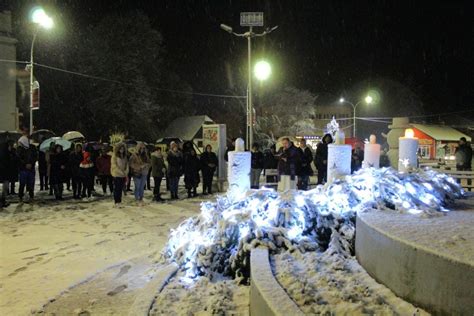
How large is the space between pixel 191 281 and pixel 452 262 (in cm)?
305

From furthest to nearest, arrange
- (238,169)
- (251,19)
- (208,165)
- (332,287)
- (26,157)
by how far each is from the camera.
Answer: (251,19), (208,165), (26,157), (238,169), (332,287)

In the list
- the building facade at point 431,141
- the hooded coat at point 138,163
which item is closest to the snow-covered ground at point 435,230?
the hooded coat at point 138,163

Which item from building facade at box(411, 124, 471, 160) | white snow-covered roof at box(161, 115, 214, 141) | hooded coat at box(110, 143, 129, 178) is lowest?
hooded coat at box(110, 143, 129, 178)

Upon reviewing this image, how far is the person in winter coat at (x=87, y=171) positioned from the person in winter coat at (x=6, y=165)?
1.93 metres

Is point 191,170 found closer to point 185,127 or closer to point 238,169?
point 238,169

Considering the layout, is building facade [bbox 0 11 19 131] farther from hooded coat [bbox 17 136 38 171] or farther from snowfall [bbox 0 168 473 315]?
snowfall [bbox 0 168 473 315]

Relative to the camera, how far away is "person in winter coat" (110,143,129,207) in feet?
40.5

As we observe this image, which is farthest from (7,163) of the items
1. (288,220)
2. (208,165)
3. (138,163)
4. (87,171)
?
(288,220)

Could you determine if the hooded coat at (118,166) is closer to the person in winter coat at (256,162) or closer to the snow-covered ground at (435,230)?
the person in winter coat at (256,162)

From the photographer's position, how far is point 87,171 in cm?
1394

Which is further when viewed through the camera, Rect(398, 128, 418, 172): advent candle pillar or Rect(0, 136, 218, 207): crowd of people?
Rect(0, 136, 218, 207): crowd of people

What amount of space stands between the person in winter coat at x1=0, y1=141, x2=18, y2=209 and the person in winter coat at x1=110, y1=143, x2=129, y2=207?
8.87ft

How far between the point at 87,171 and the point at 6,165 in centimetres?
234

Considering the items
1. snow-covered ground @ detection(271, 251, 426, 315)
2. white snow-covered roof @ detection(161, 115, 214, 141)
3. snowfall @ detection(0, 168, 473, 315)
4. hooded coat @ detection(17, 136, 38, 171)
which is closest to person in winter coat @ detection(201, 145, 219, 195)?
hooded coat @ detection(17, 136, 38, 171)
